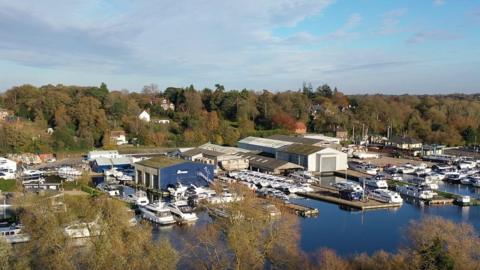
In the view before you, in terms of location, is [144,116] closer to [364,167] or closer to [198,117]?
[198,117]

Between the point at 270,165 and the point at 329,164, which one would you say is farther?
the point at 329,164

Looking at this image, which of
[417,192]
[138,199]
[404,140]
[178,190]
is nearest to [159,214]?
[138,199]

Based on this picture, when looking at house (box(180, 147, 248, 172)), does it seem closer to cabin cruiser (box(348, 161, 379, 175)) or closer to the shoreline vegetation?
cabin cruiser (box(348, 161, 379, 175))

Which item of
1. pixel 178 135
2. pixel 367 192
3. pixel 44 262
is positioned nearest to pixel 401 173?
pixel 367 192

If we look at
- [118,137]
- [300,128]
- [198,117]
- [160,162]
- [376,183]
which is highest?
[198,117]

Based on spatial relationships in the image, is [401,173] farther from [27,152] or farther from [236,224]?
[27,152]
